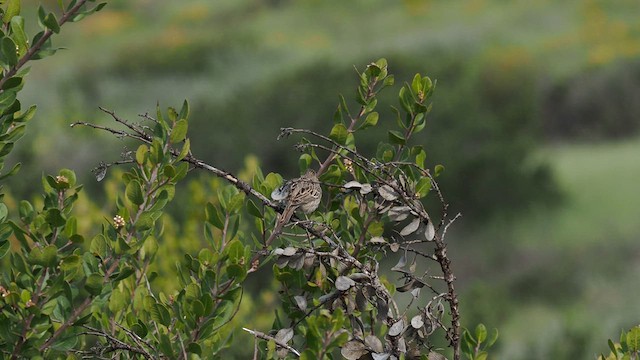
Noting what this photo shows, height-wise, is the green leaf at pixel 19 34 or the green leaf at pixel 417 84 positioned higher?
the green leaf at pixel 19 34

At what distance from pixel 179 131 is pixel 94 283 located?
12.5 inches

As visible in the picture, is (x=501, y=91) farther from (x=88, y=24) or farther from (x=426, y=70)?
(x=88, y=24)

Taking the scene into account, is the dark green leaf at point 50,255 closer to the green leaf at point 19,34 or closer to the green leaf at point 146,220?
the green leaf at point 146,220

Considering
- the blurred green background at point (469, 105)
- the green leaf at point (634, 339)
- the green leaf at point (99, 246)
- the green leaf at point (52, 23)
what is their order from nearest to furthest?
the green leaf at point (52, 23), the green leaf at point (99, 246), the green leaf at point (634, 339), the blurred green background at point (469, 105)

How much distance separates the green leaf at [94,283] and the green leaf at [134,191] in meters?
0.16

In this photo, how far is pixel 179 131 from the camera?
196 centimetres

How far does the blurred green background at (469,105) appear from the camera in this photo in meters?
12.6

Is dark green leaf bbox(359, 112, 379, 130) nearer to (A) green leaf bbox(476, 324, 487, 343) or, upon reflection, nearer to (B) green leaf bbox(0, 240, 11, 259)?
(A) green leaf bbox(476, 324, 487, 343)

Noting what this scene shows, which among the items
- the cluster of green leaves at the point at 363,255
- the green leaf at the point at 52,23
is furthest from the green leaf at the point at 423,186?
the green leaf at the point at 52,23

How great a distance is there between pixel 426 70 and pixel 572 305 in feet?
14.2

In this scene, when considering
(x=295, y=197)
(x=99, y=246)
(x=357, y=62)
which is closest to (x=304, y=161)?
(x=295, y=197)

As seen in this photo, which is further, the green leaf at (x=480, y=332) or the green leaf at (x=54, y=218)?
the green leaf at (x=480, y=332)

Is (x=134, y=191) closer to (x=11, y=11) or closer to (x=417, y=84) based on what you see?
(x=11, y=11)

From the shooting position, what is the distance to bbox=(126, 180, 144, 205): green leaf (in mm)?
1937
